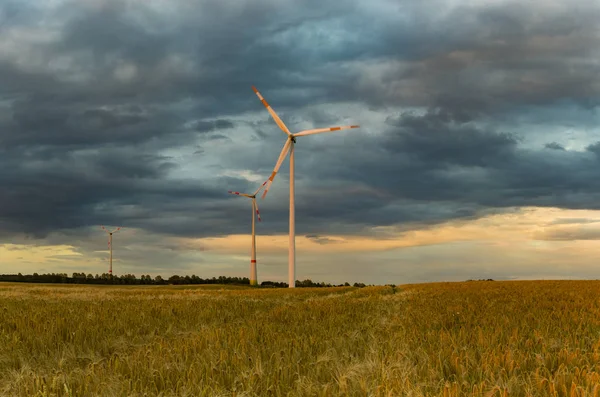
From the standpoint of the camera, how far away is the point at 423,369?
6.65m

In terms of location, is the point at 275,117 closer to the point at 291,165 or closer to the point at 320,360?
the point at 291,165

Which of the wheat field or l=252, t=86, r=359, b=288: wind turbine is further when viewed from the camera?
l=252, t=86, r=359, b=288: wind turbine

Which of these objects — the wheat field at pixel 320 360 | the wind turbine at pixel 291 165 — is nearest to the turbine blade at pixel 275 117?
the wind turbine at pixel 291 165

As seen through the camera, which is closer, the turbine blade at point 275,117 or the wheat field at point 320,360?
the wheat field at point 320,360

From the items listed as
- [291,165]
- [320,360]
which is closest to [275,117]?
[291,165]

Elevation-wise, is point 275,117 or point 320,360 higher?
point 275,117

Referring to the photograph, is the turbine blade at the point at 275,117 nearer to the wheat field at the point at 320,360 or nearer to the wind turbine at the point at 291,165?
the wind turbine at the point at 291,165

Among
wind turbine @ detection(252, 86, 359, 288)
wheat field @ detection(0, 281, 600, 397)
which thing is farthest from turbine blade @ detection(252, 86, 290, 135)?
wheat field @ detection(0, 281, 600, 397)

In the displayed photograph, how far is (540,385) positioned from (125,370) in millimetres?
5798

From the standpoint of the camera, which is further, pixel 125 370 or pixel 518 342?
pixel 518 342

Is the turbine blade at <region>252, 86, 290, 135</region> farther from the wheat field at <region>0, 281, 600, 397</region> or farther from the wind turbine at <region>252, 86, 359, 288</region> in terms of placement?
the wheat field at <region>0, 281, 600, 397</region>

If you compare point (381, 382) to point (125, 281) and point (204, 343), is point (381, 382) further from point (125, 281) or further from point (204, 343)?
point (125, 281)

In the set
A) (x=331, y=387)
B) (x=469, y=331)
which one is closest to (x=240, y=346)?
(x=331, y=387)

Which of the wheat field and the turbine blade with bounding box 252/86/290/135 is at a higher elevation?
the turbine blade with bounding box 252/86/290/135
